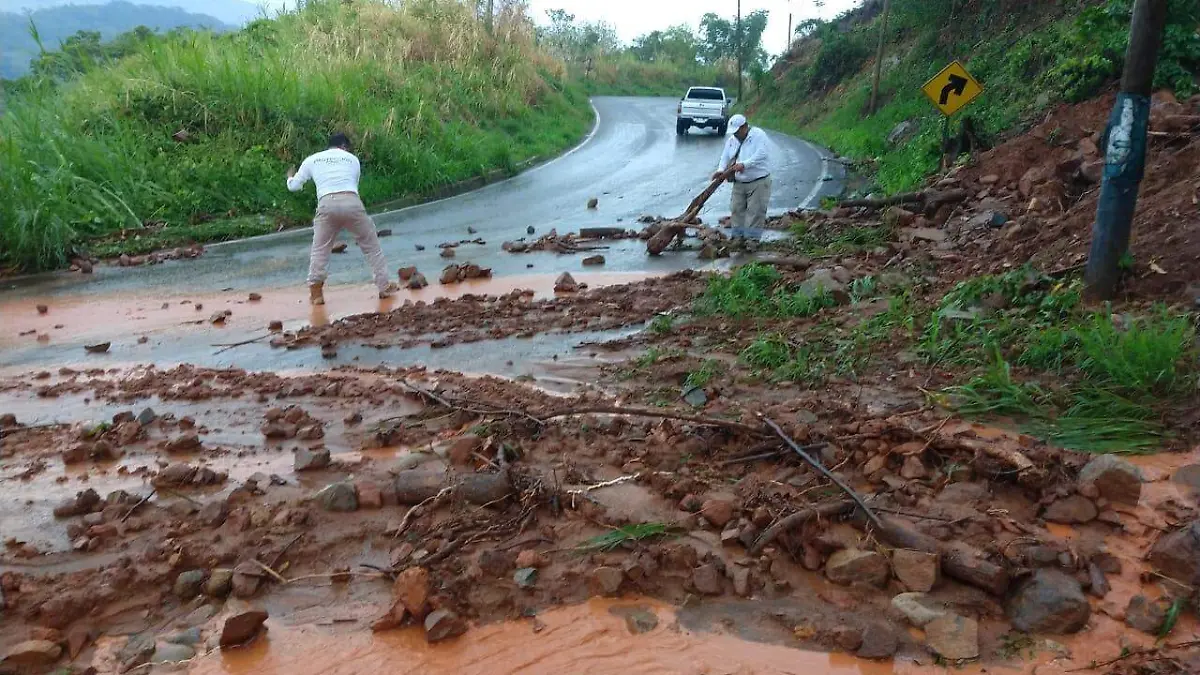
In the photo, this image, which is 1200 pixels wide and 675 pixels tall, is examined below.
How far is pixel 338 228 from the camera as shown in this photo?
853 centimetres

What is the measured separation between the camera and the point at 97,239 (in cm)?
1145

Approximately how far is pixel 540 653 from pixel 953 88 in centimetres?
1106

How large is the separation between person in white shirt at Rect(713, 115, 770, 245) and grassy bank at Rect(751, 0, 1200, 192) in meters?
3.52

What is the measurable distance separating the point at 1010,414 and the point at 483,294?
5056 mm

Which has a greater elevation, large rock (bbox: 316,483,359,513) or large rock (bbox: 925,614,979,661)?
large rock (bbox: 316,483,359,513)

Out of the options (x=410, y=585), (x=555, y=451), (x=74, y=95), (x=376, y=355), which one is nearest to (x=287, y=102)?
(x=74, y=95)

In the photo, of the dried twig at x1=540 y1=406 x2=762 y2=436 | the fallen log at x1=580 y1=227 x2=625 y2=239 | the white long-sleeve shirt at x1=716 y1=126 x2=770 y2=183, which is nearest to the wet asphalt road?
the fallen log at x1=580 y1=227 x2=625 y2=239

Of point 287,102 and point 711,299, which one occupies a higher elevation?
point 287,102

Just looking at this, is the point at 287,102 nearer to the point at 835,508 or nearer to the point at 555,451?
the point at 555,451

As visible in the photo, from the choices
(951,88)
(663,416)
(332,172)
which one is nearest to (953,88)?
(951,88)

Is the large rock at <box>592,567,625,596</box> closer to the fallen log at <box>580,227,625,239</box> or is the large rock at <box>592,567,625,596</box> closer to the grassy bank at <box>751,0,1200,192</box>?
the fallen log at <box>580,227,625,239</box>

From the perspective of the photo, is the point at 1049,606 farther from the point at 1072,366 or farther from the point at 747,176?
the point at 747,176

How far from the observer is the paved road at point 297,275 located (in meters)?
7.21

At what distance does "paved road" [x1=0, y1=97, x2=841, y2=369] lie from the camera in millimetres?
7207
